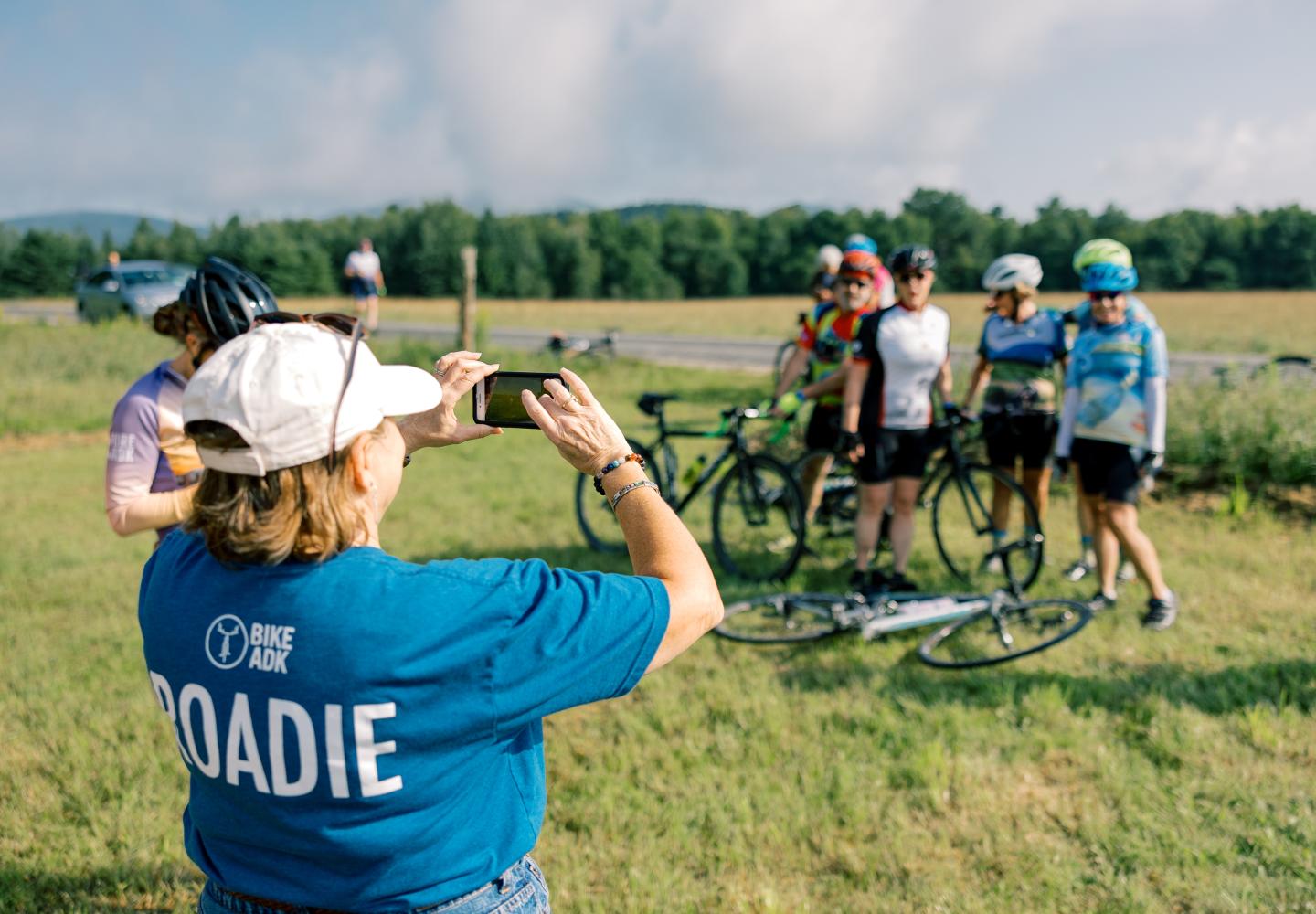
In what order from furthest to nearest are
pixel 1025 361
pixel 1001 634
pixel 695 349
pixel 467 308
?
pixel 695 349 < pixel 467 308 < pixel 1025 361 < pixel 1001 634

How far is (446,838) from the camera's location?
4.71ft

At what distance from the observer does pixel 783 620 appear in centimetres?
539

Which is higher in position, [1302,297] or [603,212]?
[603,212]

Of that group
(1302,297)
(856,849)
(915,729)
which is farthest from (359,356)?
(1302,297)

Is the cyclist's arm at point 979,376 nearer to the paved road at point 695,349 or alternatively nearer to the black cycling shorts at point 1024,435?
the black cycling shorts at point 1024,435

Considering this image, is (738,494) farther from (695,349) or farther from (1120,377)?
(695,349)

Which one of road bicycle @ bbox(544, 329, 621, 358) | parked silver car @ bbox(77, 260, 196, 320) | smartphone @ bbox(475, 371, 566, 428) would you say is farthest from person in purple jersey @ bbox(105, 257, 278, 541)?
parked silver car @ bbox(77, 260, 196, 320)

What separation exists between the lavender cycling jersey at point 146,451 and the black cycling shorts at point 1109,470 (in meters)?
4.85

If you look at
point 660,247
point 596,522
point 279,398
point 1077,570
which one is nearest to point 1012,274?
point 1077,570

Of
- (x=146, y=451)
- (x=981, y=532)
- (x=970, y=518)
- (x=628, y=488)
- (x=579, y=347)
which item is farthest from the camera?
(x=579, y=347)

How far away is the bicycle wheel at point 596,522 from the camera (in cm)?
712

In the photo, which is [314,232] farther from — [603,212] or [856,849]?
[856,849]

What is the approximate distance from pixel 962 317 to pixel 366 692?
40542 millimetres

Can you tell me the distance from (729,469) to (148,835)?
4094mm
